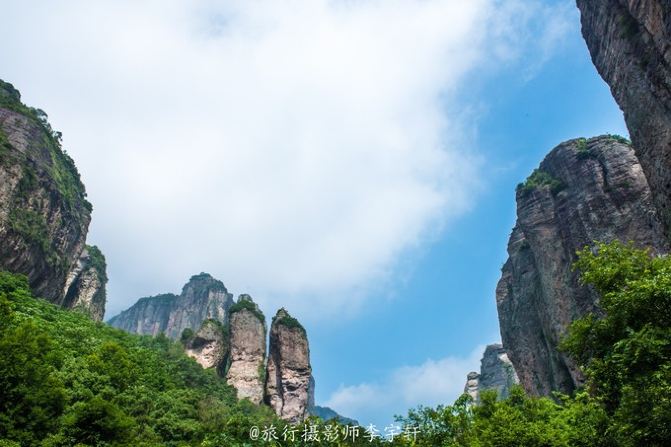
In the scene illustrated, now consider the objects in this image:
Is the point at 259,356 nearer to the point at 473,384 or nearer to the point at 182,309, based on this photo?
the point at 473,384

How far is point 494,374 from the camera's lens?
10694 centimetres

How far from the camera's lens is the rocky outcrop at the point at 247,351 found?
66.6 meters

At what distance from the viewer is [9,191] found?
4684cm

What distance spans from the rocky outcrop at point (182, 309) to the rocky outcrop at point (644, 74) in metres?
127

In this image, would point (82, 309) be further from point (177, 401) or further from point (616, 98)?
point (616, 98)

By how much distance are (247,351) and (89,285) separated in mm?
32782

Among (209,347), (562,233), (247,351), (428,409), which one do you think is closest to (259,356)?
(247,351)

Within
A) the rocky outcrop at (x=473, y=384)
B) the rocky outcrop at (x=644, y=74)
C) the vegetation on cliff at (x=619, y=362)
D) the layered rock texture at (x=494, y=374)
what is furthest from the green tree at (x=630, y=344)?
the rocky outcrop at (x=473, y=384)

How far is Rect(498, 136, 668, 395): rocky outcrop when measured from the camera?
44.5 metres

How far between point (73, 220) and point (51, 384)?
147ft

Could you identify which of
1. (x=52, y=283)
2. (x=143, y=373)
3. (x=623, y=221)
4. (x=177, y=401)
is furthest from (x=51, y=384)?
(x=623, y=221)

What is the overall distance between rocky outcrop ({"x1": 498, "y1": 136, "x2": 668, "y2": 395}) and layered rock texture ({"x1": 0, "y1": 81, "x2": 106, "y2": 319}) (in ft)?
179

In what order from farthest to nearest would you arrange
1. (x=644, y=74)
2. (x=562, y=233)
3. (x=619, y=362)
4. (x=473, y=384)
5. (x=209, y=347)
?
(x=473, y=384), (x=209, y=347), (x=562, y=233), (x=644, y=74), (x=619, y=362)

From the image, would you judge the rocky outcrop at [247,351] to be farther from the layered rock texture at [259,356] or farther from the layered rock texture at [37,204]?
the layered rock texture at [37,204]
